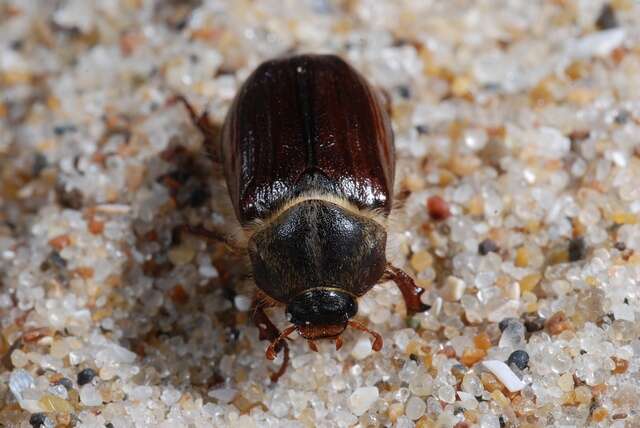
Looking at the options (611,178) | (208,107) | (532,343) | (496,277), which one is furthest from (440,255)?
(208,107)

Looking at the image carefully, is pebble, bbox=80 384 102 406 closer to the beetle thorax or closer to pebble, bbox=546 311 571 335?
the beetle thorax

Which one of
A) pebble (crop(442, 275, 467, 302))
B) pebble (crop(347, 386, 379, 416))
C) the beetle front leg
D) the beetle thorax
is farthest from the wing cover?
pebble (crop(347, 386, 379, 416))

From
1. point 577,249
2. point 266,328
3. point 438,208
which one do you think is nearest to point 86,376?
point 266,328

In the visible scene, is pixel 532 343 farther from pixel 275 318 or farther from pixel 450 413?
pixel 275 318

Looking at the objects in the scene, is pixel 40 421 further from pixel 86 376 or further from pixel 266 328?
pixel 266 328

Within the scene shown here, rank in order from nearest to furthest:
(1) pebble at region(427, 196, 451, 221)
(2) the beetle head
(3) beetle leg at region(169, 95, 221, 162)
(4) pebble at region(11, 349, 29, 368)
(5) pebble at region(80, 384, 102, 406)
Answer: (2) the beetle head, (5) pebble at region(80, 384, 102, 406), (4) pebble at region(11, 349, 29, 368), (1) pebble at region(427, 196, 451, 221), (3) beetle leg at region(169, 95, 221, 162)

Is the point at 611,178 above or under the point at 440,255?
above
